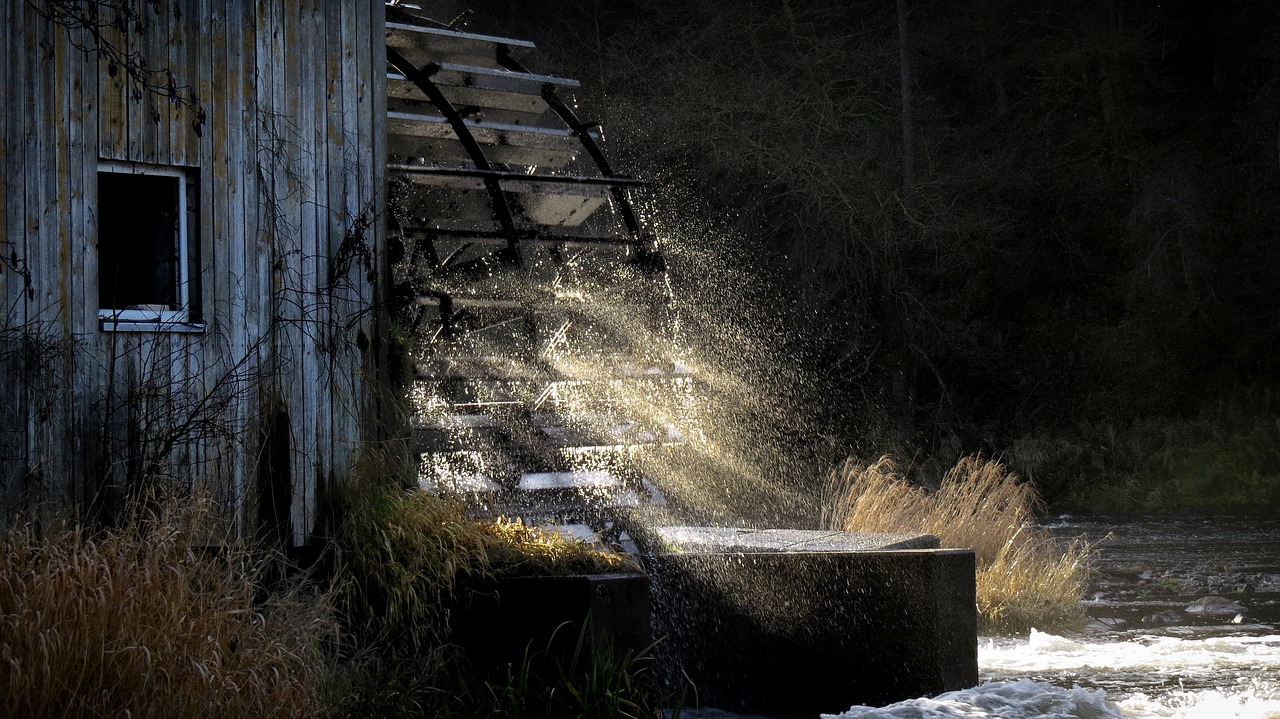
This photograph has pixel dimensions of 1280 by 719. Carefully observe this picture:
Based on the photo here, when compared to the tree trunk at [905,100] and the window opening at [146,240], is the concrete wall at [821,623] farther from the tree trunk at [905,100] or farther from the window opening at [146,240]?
the tree trunk at [905,100]

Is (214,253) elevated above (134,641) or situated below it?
above

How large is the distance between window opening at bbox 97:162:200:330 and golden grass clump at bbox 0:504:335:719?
69.1 inches

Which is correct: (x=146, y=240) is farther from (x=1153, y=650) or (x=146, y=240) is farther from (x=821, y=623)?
(x=1153, y=650)

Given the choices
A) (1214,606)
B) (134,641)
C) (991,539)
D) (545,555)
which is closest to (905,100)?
(991,539)

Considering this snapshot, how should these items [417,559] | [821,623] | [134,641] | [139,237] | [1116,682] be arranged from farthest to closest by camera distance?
[1116,682] < [821,623] < [139,237] < [417,559] < [134,641]

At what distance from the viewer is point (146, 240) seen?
6984 mm

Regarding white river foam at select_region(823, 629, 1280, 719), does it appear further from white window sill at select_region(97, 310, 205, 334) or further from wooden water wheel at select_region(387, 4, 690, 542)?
white window sill at select_region(97, 310, 205, 334)

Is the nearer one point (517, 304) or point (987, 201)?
point (517, 304)

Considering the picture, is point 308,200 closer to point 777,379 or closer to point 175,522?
point 175,522

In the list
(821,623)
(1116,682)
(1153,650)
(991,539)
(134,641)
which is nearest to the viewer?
(134,641)

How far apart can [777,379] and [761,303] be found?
148 centimetres

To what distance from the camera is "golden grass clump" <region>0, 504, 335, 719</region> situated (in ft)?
15.3

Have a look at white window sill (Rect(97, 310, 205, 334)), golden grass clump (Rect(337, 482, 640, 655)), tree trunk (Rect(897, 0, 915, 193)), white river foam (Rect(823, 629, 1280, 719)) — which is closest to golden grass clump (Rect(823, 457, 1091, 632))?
white river foam (Rect(823, 629, 1280, 719))

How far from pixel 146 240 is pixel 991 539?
26.0ft
